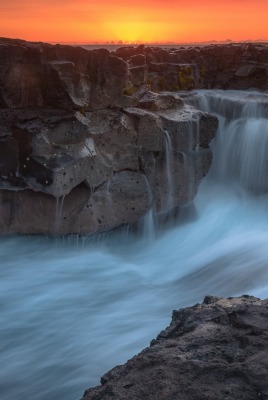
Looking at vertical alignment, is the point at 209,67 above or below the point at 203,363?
above

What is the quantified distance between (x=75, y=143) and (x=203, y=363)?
15.0ft

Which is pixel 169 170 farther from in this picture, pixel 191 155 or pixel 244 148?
pixel 244 148

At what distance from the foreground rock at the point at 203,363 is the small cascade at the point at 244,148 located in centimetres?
606

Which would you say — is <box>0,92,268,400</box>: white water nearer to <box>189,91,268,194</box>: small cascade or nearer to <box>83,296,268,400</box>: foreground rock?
<box>189,91,268,194</box>: small cascade

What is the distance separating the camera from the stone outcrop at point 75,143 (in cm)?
671

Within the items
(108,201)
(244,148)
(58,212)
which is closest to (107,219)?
(108,201)

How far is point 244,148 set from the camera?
922 cm

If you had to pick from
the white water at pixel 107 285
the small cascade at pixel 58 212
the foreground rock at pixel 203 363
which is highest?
the foreground rock at pixel 203 363

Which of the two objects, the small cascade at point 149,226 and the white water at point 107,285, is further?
the small cascade at point 149,226

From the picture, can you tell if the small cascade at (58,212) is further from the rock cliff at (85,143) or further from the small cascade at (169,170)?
the small cascade at (169,170)

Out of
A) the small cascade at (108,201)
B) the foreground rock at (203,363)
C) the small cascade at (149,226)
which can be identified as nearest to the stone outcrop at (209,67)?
the small cascade at (149,226)

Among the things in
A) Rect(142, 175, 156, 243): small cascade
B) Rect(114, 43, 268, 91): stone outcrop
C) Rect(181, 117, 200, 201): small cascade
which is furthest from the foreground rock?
Rect(114, 43, 268, 91): stone outcrop

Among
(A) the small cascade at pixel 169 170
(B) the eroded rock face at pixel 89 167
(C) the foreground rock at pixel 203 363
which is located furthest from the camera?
(A) the small cascade at pixel 169 170

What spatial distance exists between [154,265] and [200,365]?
4.34 meters
